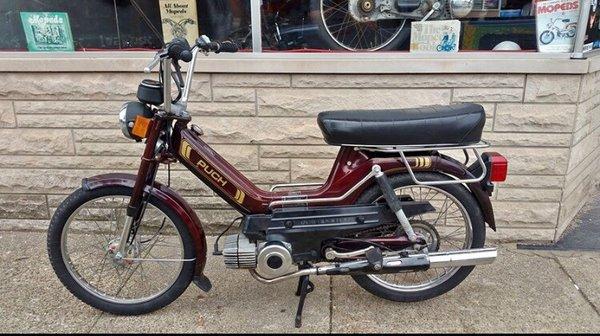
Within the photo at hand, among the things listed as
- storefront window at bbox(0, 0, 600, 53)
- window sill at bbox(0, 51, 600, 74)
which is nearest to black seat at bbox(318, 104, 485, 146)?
window sill at bbox(0, 51, 600, 74)

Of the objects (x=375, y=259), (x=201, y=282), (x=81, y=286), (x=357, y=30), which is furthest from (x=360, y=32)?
(x=81, y=286)

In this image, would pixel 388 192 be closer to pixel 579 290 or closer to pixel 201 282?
pixel 201 282

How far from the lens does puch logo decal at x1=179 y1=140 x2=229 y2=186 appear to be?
242cm

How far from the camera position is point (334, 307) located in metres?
2.71

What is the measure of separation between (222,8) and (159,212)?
160 centimetres

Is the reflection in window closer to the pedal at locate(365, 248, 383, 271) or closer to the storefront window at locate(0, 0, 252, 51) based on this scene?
the storefront window at locate(0, 0, 252, 51)

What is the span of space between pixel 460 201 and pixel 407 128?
51cm

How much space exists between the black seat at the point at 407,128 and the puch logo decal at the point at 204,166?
60 cm

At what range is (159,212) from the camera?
2.58m

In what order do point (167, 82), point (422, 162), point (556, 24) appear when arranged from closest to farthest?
point (167, 82)
point (422, 162)
point (556, 24)

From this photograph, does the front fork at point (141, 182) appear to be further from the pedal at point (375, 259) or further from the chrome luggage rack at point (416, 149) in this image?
the pedal at point (375, 259)

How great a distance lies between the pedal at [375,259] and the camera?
2.43 m

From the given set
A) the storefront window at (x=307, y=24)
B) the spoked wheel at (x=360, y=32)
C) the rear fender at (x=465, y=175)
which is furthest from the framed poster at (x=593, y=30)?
the rear fender at (x=465, y=175)

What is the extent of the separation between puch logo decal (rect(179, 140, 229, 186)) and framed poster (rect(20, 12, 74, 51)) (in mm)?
1599
